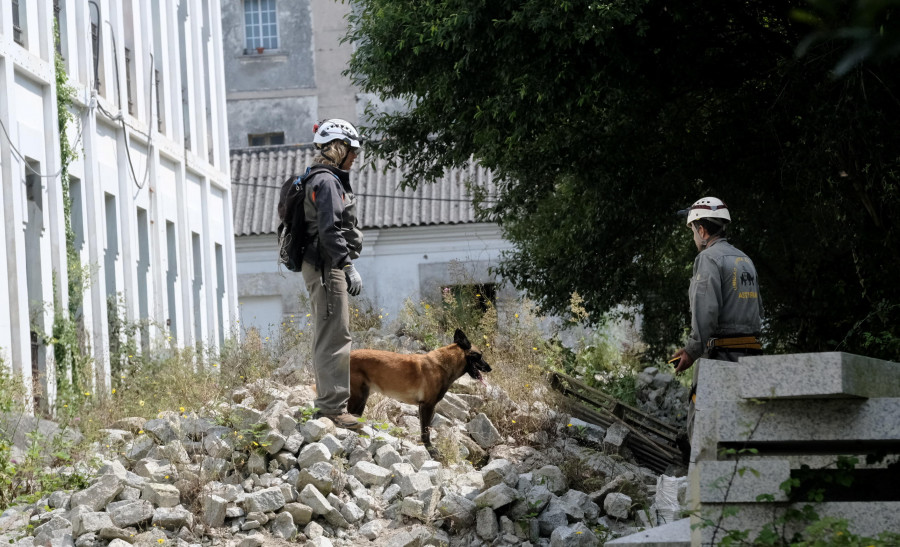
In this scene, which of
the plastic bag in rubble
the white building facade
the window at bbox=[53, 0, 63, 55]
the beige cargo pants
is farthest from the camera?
the window at bbox=[53, 0, 63, 55]

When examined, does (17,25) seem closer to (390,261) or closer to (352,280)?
(352,280)

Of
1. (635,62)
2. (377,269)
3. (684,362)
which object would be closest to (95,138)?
(635,62)

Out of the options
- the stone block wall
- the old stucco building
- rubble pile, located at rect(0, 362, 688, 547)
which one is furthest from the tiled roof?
the stone block wall

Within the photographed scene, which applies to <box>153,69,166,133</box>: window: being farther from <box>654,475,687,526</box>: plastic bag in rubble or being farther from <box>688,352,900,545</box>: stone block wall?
<box>688,352,900,545</box>: stone block wall

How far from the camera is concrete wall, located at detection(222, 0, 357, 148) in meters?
39.9

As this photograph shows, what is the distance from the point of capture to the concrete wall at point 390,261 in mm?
32406

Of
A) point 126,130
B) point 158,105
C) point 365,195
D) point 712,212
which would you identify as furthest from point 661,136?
point 365,195

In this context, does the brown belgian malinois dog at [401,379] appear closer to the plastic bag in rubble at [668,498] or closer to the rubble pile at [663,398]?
the plastic bag in rubble at [668,498]

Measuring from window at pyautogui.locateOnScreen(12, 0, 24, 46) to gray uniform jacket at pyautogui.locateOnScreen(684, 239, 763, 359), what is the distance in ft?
31.6

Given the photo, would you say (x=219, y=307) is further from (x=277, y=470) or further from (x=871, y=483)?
(x=871, y=483)

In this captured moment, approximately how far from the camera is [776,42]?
13.4m

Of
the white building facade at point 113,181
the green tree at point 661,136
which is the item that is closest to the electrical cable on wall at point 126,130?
the white building facade at point 113,181

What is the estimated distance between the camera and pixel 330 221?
9.62 metres

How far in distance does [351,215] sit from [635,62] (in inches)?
155
